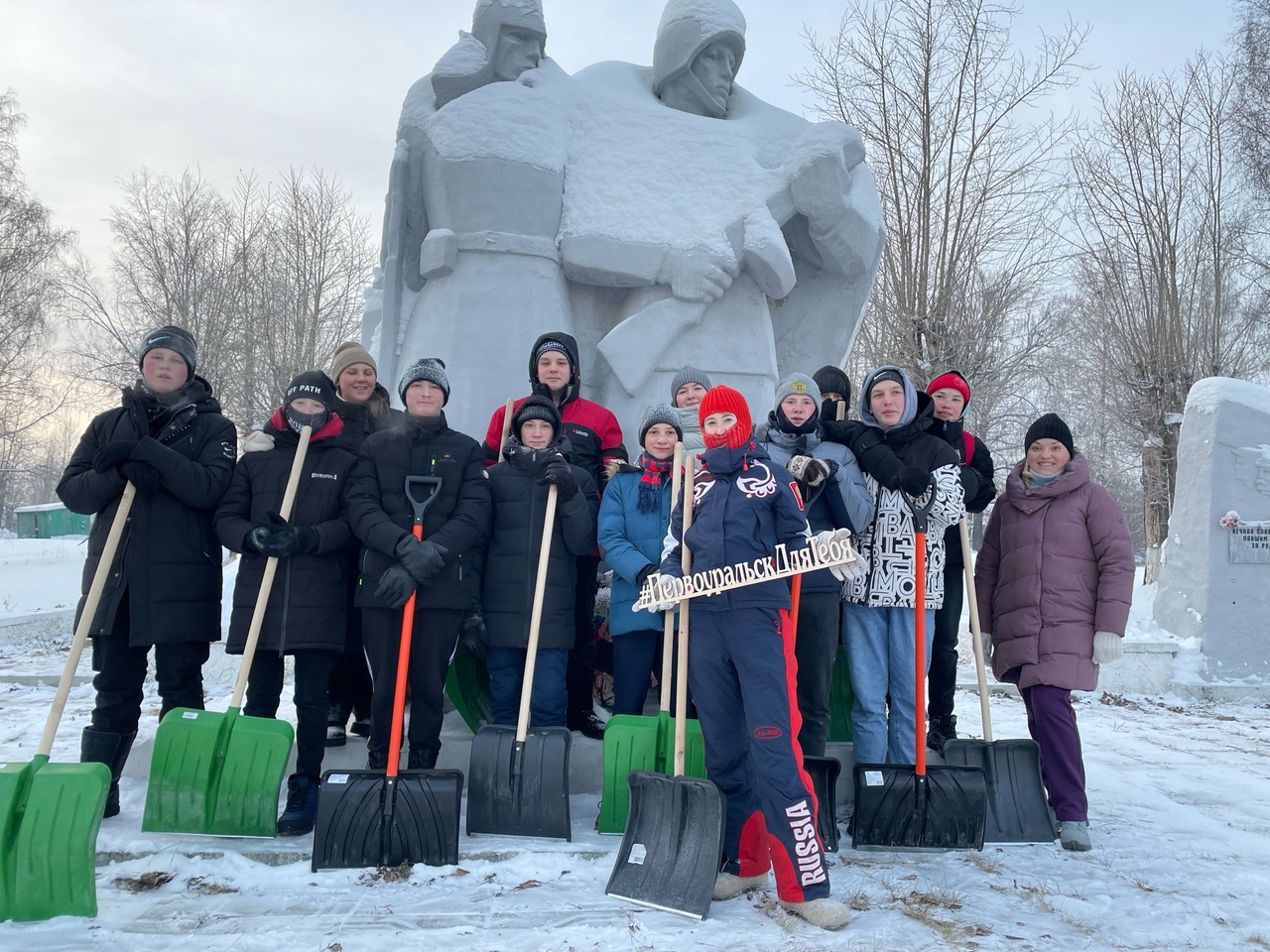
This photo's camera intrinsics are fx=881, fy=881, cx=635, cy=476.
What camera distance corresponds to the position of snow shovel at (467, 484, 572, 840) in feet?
9.82

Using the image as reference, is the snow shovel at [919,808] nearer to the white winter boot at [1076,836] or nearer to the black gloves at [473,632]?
the white winter boot at [1076,836]

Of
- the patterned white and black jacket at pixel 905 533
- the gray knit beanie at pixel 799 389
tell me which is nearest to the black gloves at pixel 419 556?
the gray knit beanie at pixel 799 389

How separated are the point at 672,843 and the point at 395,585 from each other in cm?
123

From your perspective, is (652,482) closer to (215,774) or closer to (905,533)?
(905,533)

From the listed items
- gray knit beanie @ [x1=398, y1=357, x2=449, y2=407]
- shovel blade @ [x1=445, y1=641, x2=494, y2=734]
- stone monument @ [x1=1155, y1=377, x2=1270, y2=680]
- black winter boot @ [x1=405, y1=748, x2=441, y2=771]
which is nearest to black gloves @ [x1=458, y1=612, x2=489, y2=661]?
shovel blade @ [x1=445, y1=641, x2=494, y2=734]

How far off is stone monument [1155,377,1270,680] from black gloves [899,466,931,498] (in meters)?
6.27

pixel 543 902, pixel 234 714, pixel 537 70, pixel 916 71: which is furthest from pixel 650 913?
pixel 916 71

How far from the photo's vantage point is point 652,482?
3.44 metres

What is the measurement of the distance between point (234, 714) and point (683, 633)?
5.19ft

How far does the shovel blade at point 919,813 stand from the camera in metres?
3.02

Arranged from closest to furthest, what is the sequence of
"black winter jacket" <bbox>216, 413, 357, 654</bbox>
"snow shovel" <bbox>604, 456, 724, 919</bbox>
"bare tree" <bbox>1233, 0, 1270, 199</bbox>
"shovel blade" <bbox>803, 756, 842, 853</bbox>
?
1. "snow shovel" <bbox>604, 456, 724, 919</bbox>
2. "shovel blade" <bbox>803, 756, 842, 853</bbox>
3. "black winter jacket" <bbox>216, 413, 357, 654</bbox>
4. "bare tree" <bbox>1233, 0, 1270, 199</bbox>

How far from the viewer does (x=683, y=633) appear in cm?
277

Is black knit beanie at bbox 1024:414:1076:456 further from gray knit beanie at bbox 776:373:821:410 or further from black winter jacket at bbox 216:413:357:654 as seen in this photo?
black winter jacket at bbox 216:413:357:654

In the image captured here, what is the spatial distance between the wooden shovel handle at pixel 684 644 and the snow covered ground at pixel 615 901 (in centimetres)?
46
